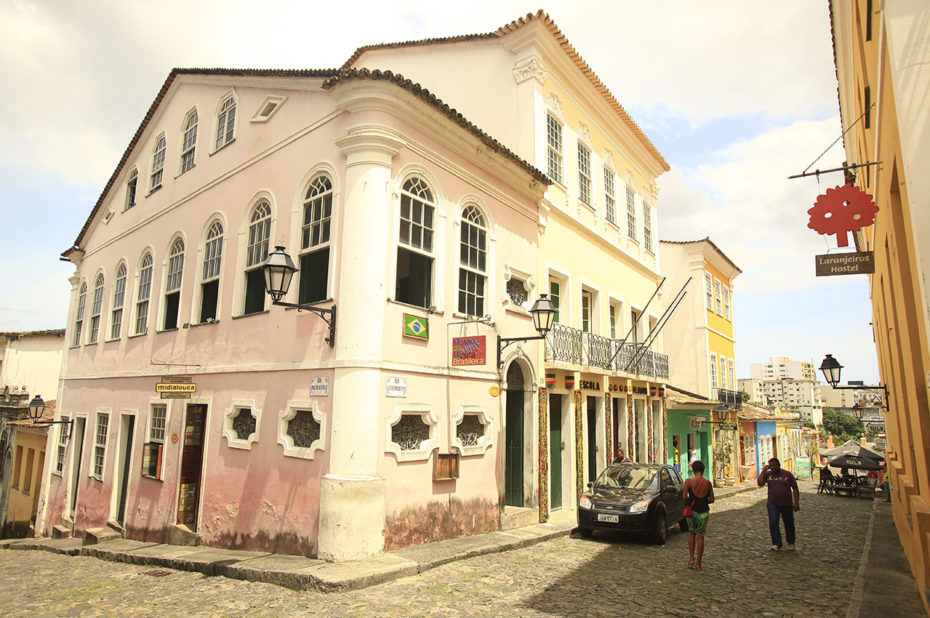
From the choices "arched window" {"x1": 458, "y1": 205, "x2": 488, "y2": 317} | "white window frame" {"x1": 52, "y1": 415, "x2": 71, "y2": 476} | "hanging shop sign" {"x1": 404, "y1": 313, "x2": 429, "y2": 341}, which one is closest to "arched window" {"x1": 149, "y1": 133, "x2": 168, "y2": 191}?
"white window frame" {"x1": 52, "y1": 415, "x2": 71, "y2": 476}

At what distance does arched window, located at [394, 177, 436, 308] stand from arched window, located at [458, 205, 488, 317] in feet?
2.80

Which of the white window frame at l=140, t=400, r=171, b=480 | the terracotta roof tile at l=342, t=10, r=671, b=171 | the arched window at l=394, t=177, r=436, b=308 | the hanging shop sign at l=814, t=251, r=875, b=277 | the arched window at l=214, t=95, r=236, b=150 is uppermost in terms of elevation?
the terracotta roof tile at l=342, t=10, r=671, b=171

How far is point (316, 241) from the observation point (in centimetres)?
952

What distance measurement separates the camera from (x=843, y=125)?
14.5m

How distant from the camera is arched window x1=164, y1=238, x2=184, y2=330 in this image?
13117 mm

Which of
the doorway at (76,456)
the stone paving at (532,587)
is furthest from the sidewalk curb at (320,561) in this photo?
the doorway at (76,456)

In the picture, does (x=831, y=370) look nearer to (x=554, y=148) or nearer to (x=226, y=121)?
(x=554, y=148)

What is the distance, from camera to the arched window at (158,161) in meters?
15.2

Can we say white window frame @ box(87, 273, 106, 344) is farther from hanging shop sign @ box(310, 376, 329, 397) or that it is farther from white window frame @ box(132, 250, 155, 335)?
hanging shop sign @ box(310, 376, 329, 397)

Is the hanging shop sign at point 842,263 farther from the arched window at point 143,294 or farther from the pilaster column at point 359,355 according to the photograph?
the arched window at point 143,294

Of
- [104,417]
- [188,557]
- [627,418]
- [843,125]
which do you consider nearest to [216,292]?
[188,557]

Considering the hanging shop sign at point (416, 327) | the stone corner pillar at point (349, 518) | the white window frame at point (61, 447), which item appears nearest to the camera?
the stone corner pillar at point (349, 518)

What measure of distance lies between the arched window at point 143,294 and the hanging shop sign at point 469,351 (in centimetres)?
890

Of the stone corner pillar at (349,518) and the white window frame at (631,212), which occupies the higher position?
the white window frame at (631,212)
